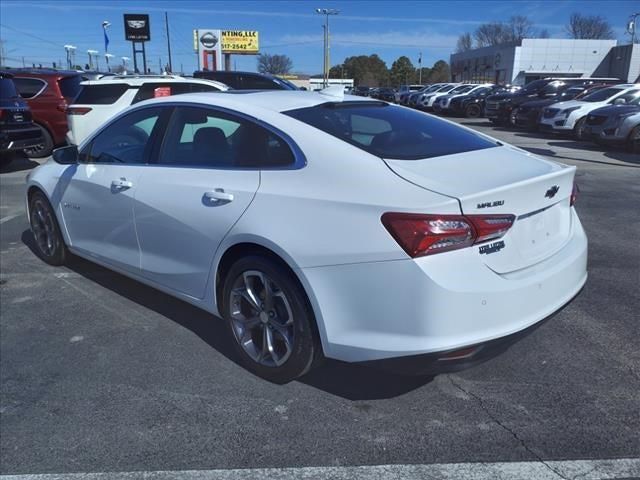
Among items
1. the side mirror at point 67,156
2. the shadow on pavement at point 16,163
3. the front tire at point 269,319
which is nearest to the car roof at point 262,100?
the front tire at point 269,319

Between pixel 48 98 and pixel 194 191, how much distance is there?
10.9 m

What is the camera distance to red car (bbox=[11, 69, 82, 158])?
40.7ft

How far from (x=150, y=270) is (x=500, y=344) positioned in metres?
2.40

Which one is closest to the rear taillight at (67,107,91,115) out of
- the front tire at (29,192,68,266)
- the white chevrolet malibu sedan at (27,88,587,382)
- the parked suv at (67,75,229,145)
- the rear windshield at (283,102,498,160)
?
the parked suv at (67,75,229,145)

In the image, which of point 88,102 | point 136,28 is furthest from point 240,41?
point 88,102

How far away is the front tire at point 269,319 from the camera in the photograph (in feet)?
9.48

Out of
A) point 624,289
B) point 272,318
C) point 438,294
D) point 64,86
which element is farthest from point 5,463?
point 64,86

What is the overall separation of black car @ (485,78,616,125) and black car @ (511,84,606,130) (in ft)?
2.18

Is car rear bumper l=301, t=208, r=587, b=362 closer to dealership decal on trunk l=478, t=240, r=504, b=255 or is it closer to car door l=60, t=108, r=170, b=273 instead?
dealership decal on trunk l=478, t=240, r=504, b=255

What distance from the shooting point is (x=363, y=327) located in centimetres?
262

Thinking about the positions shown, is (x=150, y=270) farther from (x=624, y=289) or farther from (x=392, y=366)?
(x=624, y=289)

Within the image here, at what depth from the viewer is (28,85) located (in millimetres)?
12711

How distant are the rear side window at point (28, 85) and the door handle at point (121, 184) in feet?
34.0

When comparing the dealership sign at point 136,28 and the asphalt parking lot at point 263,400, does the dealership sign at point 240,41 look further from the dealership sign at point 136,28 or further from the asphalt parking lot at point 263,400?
the asphalt parking lot at point 263,400
